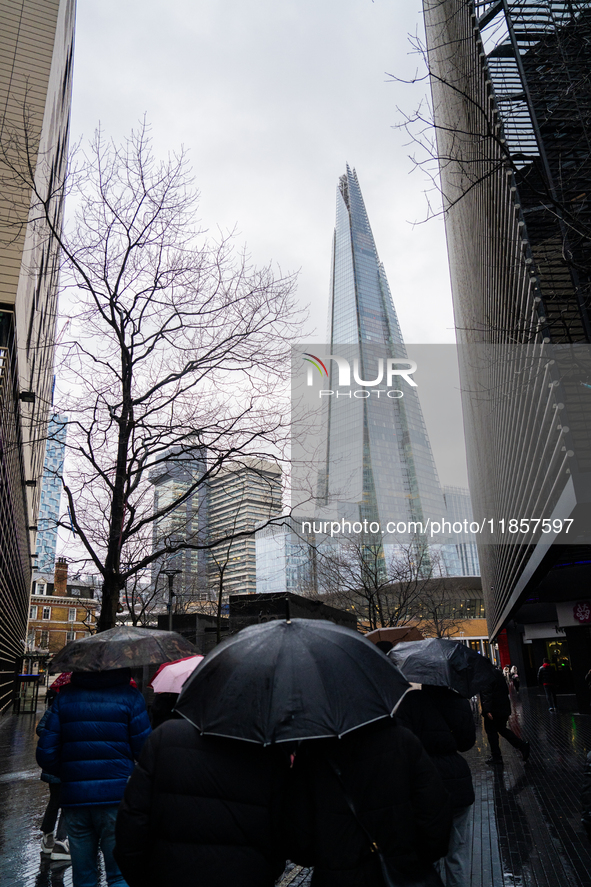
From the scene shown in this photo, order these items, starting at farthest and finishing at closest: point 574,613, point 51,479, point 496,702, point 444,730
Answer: point 574,613 < point 51,479 < point 496,702 < point 444,730

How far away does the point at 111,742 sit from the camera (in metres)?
4.32

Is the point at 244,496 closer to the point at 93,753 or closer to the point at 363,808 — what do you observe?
the point at 93,753

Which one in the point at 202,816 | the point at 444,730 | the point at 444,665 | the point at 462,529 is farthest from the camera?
the point at 462,529

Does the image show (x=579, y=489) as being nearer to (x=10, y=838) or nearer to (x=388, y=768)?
(x=388, y=768)

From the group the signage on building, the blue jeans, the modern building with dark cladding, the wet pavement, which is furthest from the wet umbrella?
the signage on building

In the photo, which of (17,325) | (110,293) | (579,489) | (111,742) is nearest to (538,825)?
(579,489)

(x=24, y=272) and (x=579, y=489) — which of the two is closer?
(x=579, y=489)

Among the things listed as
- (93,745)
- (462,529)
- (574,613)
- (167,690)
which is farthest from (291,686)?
(462,529)

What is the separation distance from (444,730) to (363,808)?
7.10 ft

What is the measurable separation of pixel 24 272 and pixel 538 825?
13303 mm

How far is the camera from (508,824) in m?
7.33

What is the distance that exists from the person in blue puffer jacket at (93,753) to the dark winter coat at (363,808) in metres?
2.08

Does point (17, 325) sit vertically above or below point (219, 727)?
above

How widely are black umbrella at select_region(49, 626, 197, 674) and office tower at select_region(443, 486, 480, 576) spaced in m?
99.2
